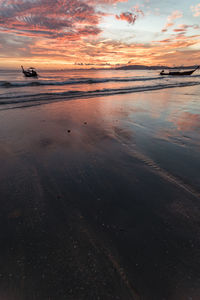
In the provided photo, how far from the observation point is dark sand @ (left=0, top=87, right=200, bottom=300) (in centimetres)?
140

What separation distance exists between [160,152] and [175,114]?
15.7ft

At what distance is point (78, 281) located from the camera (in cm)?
140

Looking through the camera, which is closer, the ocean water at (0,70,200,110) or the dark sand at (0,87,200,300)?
the dark sand at (0,87,200,300)

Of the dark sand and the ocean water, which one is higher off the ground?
the dark sand

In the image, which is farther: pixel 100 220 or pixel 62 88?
pixel 62 88

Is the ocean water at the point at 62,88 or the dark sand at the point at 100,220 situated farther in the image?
the ocean water at the point at 62,88

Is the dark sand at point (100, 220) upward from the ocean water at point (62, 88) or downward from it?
upward

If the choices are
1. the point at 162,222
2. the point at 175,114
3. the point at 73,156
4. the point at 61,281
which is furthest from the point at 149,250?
the point at 175,114

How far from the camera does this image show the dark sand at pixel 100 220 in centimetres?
140

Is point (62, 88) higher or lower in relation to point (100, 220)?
lower

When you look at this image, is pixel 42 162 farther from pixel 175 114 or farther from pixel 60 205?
pixel 175 114

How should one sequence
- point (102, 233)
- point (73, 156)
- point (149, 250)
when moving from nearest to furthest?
point (149, 250)
point (102, 233)
point (73, 156)

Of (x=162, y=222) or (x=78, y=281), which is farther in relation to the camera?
(x=162, y=222)

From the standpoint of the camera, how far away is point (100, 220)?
2055 mm
